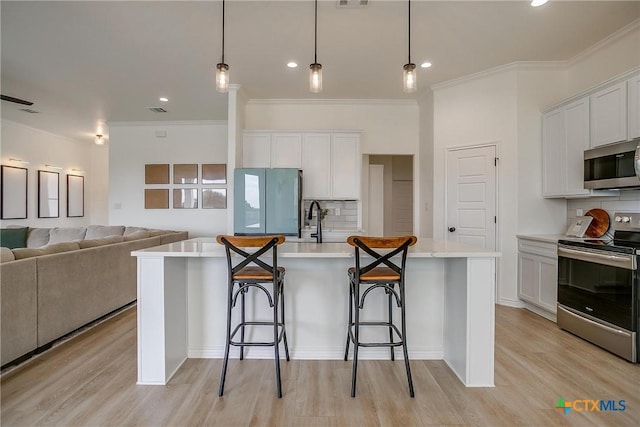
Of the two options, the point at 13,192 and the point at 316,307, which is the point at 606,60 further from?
the point at 13,192

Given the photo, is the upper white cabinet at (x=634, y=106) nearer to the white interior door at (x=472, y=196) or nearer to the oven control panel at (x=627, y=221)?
the oven control panel at (x=627, y=221)

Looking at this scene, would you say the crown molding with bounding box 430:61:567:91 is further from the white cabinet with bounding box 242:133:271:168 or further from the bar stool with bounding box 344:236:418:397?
the bar stool with bounding box 344:236:418:397

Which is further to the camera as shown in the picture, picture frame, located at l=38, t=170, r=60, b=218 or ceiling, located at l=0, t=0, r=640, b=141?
picture frame, located at l=38, t=170, r=60, b=218

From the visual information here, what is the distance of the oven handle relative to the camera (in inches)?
95.1

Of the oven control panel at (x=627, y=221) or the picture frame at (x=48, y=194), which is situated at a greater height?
the picture frame at (x=48, y=194)

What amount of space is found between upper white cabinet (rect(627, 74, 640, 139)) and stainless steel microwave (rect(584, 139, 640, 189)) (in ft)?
0.37

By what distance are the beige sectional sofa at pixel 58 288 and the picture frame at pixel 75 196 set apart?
170 inches

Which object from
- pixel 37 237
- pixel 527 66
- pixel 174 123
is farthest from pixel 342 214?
pixel 37 237

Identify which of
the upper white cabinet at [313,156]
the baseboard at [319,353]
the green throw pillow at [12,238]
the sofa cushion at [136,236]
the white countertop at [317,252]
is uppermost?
the upper white cabinet at [313,156]

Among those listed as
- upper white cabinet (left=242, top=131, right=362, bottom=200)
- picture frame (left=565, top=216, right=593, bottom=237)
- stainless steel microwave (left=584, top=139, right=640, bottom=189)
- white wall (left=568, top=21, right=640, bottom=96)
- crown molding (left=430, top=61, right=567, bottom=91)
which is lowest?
picture frame (left=565, top=216, right=593, bottom=237)

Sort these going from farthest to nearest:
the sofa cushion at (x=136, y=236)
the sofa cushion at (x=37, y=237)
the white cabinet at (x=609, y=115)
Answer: the sofa cushion at (x=37, y=237)
the sofa cushion at (x=136, y=236)
the white cabinet at (x=609, y=115)

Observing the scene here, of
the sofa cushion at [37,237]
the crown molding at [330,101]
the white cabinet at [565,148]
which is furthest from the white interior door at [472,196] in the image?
the sofa cushion at [37,237]

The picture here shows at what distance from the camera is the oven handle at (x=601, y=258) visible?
2.42m

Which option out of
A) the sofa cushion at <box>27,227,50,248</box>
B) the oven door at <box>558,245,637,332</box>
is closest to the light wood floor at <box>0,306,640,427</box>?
the oven door at <box>558,245,637,332</box>
